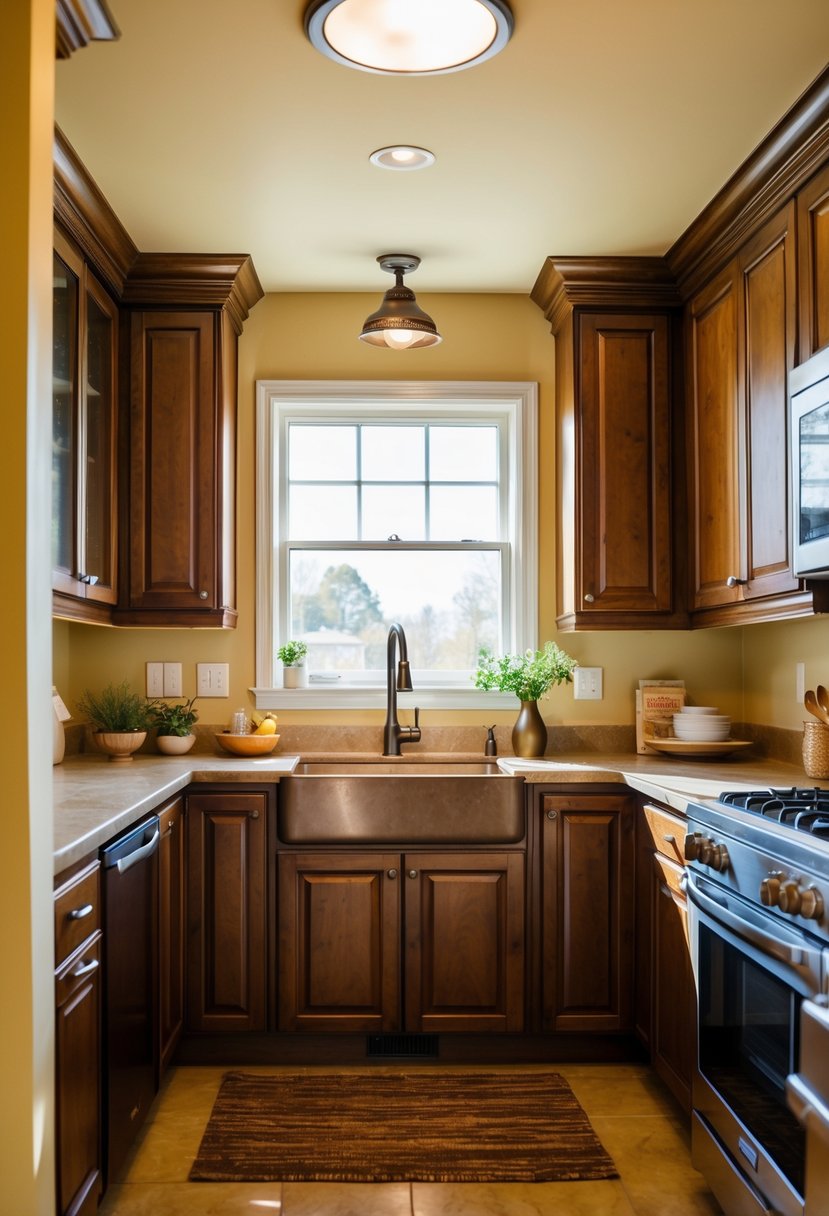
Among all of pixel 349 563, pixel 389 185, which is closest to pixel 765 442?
pixel 389 185

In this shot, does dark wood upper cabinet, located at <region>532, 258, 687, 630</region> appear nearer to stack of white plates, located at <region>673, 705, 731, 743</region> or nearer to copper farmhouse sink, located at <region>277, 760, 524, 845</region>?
stack of white plates, located at <region>673, 705, 731, 743</region>

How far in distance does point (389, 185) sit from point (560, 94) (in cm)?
64

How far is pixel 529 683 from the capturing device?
3.56 m

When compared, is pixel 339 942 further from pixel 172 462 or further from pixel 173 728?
pixel 172 462

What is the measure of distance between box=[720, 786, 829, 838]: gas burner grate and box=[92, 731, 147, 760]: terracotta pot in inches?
72.5

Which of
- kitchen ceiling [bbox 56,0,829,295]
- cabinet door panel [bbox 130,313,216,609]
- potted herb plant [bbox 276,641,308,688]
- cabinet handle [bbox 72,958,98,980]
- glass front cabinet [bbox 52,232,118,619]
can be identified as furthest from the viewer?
potted herb plant [bbox 276,641,308,688]

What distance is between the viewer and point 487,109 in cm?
255

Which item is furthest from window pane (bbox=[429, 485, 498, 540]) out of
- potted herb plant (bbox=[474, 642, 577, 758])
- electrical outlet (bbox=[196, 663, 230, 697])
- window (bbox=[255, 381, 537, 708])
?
electrical outlet (bbox=[196, 663, 230, 697])

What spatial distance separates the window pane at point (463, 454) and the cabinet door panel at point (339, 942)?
1.48 metres

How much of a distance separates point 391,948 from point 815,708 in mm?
1377

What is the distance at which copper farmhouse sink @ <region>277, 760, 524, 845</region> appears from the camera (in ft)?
10.3

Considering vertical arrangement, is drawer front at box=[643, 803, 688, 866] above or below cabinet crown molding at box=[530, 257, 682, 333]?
below

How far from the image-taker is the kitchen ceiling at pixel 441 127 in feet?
7.31

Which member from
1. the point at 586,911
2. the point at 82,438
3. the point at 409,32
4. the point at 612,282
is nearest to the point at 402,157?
the point at 409,32
